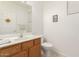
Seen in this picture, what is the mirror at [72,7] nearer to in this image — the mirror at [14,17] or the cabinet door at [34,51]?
the mirror at [14,17]

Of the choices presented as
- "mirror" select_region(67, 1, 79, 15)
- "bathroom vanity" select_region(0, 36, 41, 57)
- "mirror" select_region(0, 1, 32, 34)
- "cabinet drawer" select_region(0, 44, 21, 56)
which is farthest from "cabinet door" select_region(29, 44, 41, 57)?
"mirror" select_region(67, 1, 79, 15)

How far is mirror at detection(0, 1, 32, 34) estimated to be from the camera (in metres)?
2.06

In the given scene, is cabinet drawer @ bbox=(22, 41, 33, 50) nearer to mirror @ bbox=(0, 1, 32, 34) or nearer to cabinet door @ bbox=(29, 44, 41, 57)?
cabinet door @ bbox=(29, 44, 41, 57)

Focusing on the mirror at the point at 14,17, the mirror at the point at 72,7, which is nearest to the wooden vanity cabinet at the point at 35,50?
the mirror at the point at 14,17

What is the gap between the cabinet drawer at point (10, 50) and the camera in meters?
1.36

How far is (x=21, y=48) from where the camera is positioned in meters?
1.71

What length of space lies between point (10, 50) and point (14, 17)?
3.42ft

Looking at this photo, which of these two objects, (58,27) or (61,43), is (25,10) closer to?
(58,27)

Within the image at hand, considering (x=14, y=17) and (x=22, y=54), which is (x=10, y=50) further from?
(x=14, y=17)

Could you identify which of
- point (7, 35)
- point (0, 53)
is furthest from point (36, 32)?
point (0, 53)

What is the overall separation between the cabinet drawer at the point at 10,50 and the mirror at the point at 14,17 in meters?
0.66

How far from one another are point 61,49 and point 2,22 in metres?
2.01

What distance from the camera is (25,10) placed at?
8.44 ft

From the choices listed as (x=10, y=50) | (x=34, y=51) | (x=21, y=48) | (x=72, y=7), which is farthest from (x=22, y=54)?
(x=72, y=7)
